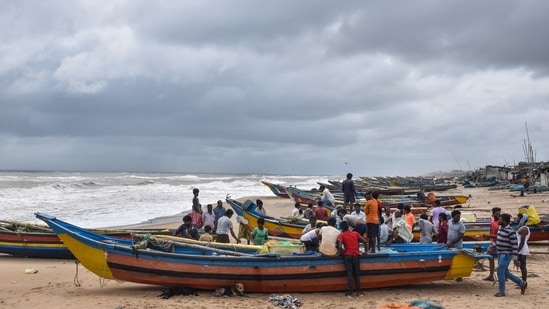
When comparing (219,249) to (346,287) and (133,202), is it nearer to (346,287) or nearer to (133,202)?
(346,287)

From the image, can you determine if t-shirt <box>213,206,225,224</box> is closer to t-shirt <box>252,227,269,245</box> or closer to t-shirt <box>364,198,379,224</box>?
t-shirt <box>252,227,269,245</box>

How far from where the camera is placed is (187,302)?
880 centimetres

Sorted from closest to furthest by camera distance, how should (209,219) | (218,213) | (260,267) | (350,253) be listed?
(350,253) < (260,267) < (209,219) < (218,213)

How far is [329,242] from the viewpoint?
9125mm

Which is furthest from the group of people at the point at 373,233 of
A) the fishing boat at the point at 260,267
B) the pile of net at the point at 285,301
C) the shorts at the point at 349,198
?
the shorts at the point at 349,198

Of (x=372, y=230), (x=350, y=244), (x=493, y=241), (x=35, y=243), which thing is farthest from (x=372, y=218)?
(x=35, y=243)

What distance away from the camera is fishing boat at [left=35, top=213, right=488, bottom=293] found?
9.11 m

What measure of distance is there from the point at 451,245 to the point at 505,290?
50.8 inches

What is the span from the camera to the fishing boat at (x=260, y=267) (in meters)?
9.11

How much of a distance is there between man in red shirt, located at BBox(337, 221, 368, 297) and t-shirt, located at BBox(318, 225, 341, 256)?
94 mm

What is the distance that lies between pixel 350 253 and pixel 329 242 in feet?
1.39

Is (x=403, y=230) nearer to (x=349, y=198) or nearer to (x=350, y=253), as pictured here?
(x=350, y=253)

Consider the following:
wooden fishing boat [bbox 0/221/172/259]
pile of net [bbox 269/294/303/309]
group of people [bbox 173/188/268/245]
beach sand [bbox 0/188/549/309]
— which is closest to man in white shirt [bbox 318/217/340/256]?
beach sand [bbox 0/188/549/309]

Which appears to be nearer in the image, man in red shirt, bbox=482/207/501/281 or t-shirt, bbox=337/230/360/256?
t-shirt, bbox=337/230/360/256
